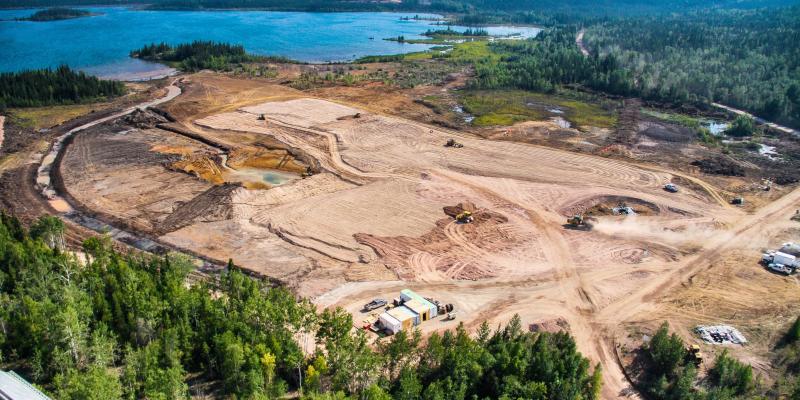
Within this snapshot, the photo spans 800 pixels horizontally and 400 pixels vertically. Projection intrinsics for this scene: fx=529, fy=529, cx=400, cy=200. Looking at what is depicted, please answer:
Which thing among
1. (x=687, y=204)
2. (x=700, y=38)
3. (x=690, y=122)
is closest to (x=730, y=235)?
(x=687, y=204)

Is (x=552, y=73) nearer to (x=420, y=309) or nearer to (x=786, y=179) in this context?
(x=786, y=179)

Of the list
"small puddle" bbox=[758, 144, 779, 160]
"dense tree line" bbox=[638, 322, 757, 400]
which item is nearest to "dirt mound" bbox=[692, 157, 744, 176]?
"small puddle" bbox=[758, 144, 779, 160]

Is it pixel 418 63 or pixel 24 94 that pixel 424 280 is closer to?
pixel 24 94

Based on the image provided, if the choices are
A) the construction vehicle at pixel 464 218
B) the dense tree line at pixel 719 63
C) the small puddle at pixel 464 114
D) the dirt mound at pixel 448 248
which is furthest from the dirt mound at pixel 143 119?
the dense tree line at pixel 719 63

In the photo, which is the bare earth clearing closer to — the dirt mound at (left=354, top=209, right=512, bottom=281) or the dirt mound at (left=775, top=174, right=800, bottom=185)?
the dirt mound at (left=354, top=209, right=512, bottom=281)

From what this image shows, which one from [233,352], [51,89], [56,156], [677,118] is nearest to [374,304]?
[233,352]

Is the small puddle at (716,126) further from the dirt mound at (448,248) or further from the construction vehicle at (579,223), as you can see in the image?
the dirt mound at (448,248)
